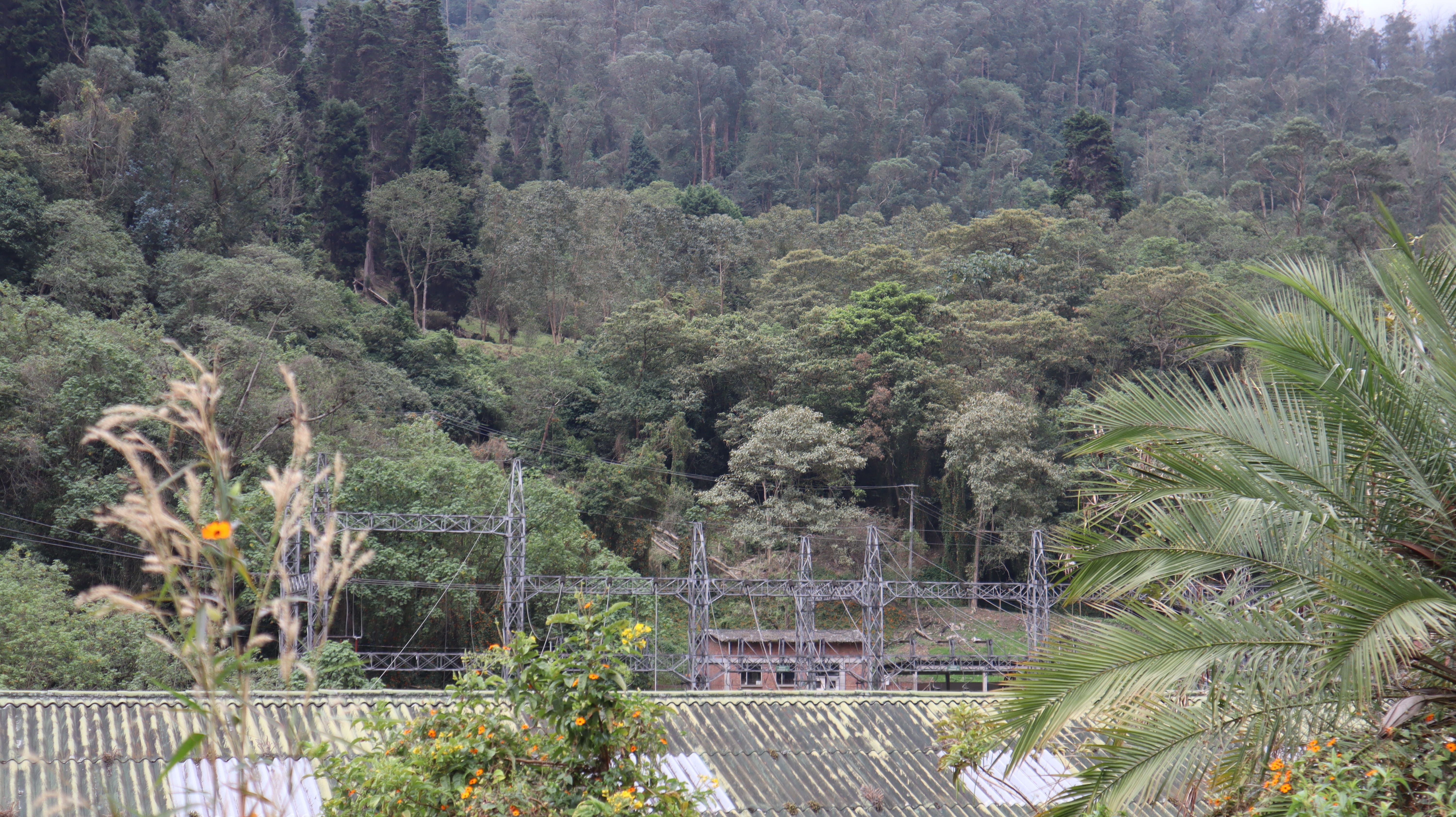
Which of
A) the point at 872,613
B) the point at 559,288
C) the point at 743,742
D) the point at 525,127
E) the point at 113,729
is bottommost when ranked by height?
the point at 872,613

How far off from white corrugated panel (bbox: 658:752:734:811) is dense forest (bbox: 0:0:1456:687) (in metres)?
9.71

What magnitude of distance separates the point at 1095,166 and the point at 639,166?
67.7 feet

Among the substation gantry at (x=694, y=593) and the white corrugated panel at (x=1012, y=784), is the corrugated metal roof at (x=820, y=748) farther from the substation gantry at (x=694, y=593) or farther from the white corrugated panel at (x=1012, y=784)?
the substation gantry at (x=694, y=593)

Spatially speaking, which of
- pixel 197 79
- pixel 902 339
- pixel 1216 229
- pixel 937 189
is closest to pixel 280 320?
pixel 197 79

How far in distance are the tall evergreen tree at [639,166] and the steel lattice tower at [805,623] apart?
3040cm

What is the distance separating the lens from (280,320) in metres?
26.3

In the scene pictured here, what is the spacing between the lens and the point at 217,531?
127 centimetres

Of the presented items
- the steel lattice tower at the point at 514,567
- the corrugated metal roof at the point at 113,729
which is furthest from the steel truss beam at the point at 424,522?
the corrugated metal roof at the point at 113,729

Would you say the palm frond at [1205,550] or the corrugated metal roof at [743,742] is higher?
the palm frond at [1205,550]

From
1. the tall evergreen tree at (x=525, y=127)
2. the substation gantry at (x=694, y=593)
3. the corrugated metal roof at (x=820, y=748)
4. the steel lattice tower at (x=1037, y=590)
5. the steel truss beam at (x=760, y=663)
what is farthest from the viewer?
the tall evergreen tree at (x=525, y=127)

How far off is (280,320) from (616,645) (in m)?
24.3

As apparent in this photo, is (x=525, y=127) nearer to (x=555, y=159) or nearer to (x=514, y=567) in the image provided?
(x=555, y=159)

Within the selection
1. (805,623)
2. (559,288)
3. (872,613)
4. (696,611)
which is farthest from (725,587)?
(559,288)

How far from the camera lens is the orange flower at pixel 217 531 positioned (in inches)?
49.6
